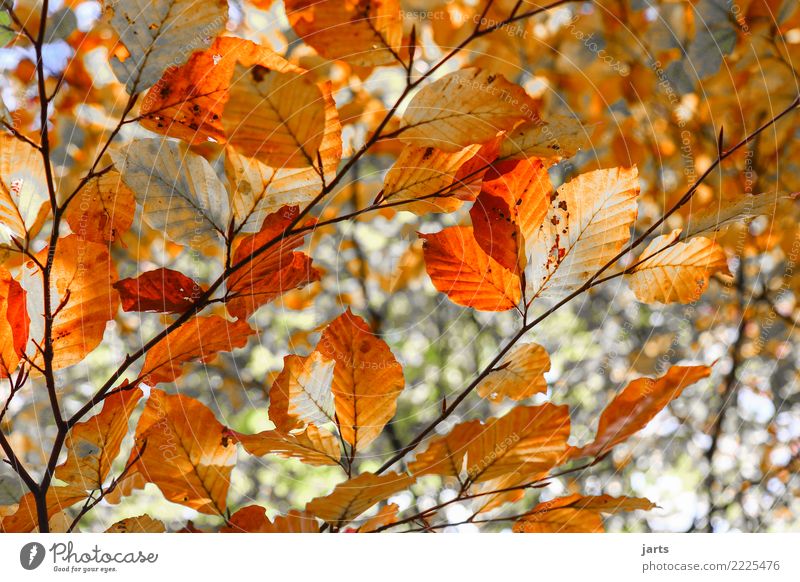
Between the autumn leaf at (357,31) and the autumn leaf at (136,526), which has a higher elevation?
the autumn leaf at (357,31)

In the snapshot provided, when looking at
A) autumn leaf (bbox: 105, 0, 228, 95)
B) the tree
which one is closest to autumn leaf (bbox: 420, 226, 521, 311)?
the tree

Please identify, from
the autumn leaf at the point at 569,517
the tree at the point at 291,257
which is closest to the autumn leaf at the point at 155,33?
the tree at the point at 291,257

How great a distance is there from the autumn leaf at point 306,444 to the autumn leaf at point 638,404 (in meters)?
0.09

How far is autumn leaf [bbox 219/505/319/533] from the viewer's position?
0.24 meters

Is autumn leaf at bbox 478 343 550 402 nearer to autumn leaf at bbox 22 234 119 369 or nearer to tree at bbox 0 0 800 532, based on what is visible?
tree at bbox 0 0 800 532

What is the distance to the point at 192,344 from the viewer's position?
0.75ft

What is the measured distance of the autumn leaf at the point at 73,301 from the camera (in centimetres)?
23

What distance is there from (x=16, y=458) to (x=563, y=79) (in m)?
0.40

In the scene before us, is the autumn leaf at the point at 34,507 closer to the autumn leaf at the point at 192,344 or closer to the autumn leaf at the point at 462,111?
the autumn leaf at the point at 192,344

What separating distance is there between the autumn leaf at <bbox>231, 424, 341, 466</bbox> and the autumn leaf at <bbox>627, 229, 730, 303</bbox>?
0.13 meters
